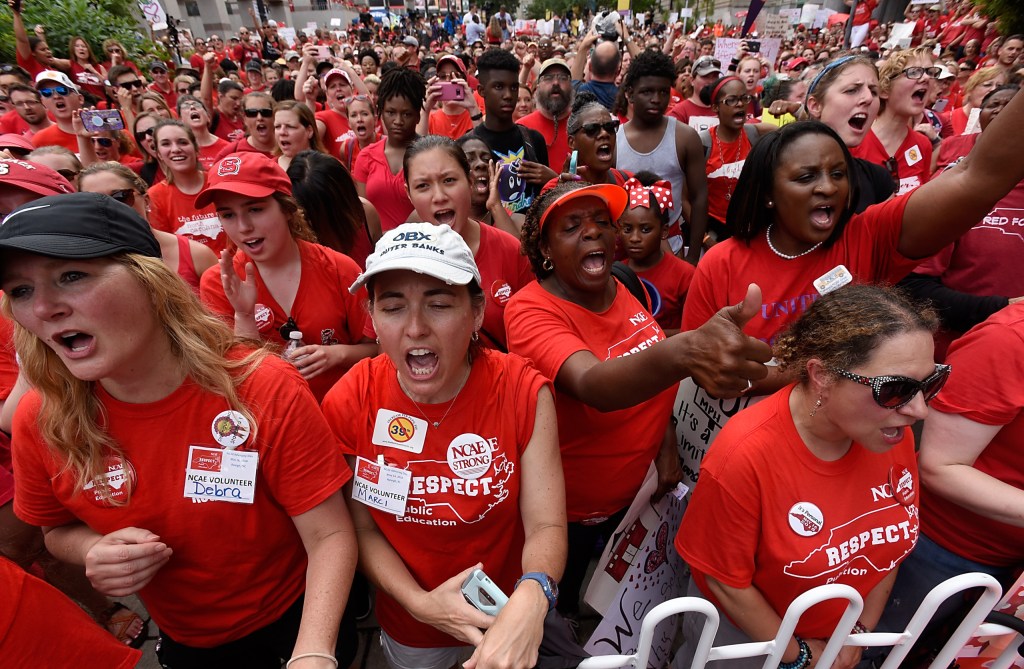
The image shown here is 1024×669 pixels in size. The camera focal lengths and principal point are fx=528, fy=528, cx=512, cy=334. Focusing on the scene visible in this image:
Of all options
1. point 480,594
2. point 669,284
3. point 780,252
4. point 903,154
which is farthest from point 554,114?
point 480,594

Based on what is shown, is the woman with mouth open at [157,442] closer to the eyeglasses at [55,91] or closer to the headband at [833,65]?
the headband at [833,65]

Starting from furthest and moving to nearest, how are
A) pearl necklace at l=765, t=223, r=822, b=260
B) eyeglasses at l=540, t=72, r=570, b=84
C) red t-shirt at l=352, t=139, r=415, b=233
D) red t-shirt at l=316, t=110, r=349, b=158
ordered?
red t-shirt at l=316, t=110, r=349, b=158, eyeglasses at l=540, t=72, r=570, b=84, red t-shirt at l=352, t=139, r=415, b=233, pearl necklace at l=765, t=223, r=822, b=260

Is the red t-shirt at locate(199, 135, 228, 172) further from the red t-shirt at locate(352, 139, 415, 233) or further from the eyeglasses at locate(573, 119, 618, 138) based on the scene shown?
the eyeglasses at locate(573, 119, 618, 138)

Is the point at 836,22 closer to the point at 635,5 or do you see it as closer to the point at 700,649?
the point at 700,649

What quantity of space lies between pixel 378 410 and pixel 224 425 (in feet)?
1.48

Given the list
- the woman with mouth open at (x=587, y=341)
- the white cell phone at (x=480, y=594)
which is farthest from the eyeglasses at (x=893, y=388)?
the white cell phone at (x=480, y=594)

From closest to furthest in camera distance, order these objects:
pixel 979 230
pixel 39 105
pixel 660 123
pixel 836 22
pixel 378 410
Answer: pixel 378 410, pixel 979 230, pixel 660 123, pixel 39 105, pixel 836 22

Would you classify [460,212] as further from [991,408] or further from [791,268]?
[991,408]

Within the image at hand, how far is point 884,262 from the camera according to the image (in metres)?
2.15

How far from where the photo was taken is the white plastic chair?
1.45 m

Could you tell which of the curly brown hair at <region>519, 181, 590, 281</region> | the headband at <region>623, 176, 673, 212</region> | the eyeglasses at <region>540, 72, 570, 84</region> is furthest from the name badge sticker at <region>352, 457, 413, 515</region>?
the eyeglasses at <region>540, 72, 570, 84</region>

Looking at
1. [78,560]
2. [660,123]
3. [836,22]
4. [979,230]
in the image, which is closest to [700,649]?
[78,560]

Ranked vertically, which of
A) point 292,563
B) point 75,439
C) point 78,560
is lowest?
point 292,563

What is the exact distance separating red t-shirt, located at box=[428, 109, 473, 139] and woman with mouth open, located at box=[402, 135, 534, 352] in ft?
9.14
